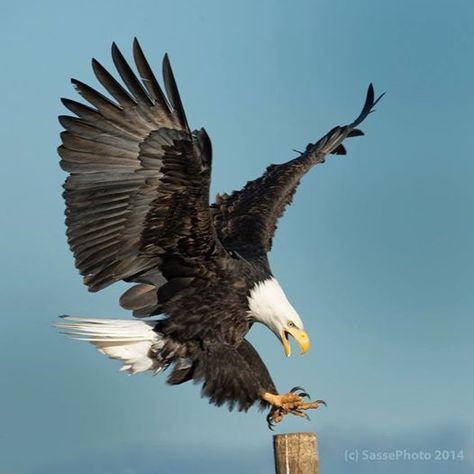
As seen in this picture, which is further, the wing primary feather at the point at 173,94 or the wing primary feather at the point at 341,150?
the wing primary feather at the point at 341,150

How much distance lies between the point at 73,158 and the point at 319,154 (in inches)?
102

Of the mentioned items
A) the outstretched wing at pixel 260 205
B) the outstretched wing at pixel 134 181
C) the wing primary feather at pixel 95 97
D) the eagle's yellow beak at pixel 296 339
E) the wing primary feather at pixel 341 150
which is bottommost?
the eagle's yellow beak at pixel 296 339

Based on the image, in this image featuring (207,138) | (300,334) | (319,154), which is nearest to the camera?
(207,138)

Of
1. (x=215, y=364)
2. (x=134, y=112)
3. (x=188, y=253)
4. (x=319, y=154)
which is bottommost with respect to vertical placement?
(x=215, y=364)

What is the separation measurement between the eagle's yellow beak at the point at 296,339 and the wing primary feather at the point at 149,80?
1.39 meters

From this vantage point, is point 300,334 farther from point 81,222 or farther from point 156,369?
point 81,222

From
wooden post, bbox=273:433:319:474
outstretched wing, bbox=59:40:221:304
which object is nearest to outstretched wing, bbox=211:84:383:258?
outstretched wing, bbox=59:40:221:304

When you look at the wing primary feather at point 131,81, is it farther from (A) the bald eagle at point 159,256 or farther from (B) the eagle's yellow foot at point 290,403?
(B) the eagle's yellow foot at point 290,403

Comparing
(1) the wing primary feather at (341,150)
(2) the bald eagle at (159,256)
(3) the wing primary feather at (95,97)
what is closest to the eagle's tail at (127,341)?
(2) the bald eagle at (159,256)

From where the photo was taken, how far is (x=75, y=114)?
6.51 metres

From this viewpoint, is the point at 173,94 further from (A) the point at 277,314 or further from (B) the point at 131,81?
(A) the point at 277,314

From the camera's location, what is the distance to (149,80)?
247 inches

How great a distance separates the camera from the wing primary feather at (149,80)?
625 cm

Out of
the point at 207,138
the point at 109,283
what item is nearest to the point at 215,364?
the point at 109,283
